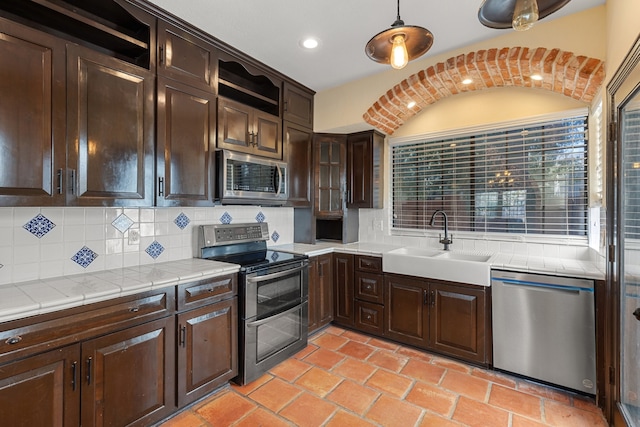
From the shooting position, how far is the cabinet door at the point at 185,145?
7.12 ft

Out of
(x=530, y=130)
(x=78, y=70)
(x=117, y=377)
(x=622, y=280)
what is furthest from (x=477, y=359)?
(x=78, y=70)

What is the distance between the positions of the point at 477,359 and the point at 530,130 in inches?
82.5

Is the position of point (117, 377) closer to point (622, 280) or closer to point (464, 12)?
point (622, 280)

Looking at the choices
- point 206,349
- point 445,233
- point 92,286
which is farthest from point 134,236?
point 445,233

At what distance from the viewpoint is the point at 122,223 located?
226 centimetres

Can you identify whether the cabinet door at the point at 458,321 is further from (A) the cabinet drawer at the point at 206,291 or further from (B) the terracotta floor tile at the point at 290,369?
(A) the cabinet drawer at the point at 206,291

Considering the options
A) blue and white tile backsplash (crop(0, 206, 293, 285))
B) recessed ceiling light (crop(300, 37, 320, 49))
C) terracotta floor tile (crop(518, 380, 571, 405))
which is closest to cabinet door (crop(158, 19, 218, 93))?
recessed ceiling light (crop(300, 37, 320, 49))

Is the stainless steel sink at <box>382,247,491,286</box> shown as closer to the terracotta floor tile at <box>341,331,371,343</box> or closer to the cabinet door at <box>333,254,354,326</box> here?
the cabinet door at <box>333,254,354,326</box>

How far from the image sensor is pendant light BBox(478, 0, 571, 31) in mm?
1121

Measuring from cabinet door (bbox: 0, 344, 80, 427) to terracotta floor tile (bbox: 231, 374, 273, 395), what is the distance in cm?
100

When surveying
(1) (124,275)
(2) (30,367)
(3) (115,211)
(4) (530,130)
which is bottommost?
(2) (30,367)

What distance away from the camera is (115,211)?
2219mm

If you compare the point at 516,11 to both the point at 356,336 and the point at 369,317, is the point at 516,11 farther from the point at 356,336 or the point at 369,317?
the point at 356,336

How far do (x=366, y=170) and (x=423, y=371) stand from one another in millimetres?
2088
